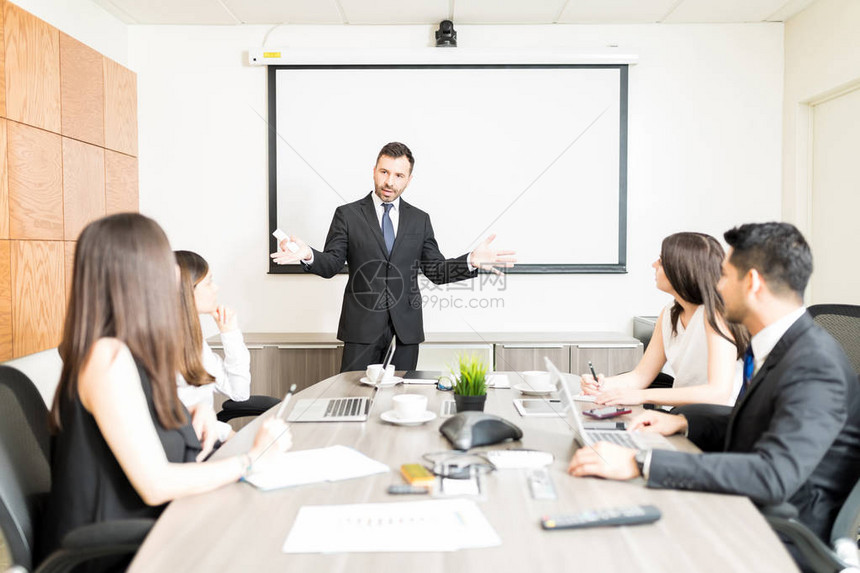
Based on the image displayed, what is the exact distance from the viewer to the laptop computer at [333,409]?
1852 millimetres

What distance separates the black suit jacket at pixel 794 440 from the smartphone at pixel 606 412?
365 mm

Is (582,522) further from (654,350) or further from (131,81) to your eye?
(131,81)

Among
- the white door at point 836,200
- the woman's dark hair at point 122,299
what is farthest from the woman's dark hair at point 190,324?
the white door at point 836,200

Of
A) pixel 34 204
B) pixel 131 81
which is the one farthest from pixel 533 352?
pixel 131 81

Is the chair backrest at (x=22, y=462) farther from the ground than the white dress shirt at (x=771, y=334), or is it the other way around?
the white dress shirt at (x=771, y=334)

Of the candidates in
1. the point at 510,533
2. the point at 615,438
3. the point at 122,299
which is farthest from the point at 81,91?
the point at 510,533

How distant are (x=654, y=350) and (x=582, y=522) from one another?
1530 mm

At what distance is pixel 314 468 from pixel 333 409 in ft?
1.77

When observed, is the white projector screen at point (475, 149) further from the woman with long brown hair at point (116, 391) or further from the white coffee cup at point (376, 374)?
the woman with long brown hair at point (116, 391)

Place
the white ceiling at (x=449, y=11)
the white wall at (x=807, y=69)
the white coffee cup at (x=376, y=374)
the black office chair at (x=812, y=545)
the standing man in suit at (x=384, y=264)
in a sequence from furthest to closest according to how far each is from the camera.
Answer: the white ceiling at (x=449, y=11)
the white wall at (x=807, y=69)
the standing man in suit at (x=384, y=264)
the white coffee cup at (x=376, y=374)
the black office chair at (x=812, y=545)

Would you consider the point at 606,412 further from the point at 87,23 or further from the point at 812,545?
the point at 87,23

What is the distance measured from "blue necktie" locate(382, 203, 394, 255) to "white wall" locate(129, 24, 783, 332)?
88cm

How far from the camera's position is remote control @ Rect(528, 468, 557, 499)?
1.27m

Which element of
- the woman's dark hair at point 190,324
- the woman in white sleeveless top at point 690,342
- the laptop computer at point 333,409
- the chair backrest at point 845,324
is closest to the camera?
the woman's dark hair at point 190,324
